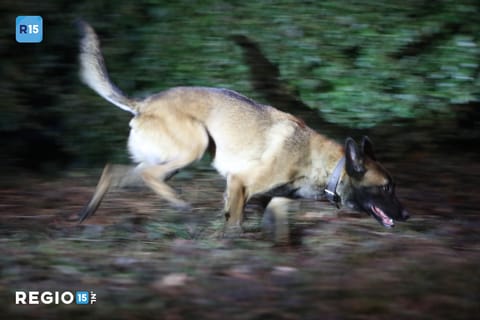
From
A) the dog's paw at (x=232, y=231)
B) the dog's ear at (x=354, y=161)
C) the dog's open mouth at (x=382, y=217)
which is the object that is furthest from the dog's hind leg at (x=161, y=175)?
the dog's open mouth at (x=382, y=217)

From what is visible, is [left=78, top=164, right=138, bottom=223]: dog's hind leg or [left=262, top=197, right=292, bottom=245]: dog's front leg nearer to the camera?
[left=262, top=197, right=292, bottom=245]: dog's front leg

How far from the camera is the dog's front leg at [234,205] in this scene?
5934 millimetres

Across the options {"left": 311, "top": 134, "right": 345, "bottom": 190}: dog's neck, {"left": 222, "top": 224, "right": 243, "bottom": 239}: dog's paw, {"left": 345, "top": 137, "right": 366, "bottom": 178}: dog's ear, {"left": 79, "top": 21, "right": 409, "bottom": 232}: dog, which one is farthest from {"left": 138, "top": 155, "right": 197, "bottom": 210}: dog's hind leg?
{"left": 345, "top": 137, "right": 366, "bottom": 178}: dog's ear

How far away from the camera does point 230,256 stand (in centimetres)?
527

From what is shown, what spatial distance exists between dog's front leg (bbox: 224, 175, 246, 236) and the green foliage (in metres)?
2.24

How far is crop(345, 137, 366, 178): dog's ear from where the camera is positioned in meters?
5.77

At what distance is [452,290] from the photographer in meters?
4.39

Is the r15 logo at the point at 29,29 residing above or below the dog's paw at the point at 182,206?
above

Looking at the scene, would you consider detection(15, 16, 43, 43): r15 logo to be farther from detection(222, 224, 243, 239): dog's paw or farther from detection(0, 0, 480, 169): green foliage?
detection(222, 224, 243, 239): dog's paw

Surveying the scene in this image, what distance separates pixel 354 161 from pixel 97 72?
2.40 m

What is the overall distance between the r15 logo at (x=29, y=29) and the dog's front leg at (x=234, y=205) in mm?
2784

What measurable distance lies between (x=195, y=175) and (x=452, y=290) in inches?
150

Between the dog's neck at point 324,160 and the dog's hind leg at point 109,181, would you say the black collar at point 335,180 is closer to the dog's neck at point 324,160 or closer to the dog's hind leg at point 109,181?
the dog's neck at point 324,160

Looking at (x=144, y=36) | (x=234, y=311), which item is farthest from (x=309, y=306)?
(x=144, y=36)
